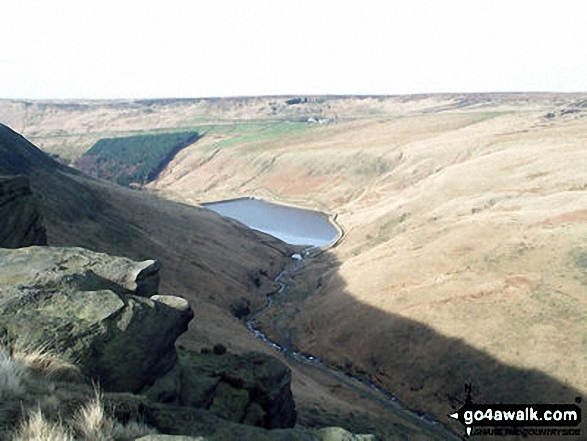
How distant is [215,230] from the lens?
346 feet

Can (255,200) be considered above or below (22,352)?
below

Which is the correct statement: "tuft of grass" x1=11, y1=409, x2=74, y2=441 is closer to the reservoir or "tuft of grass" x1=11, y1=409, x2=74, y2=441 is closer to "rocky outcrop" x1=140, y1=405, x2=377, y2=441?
"rocky outcrop" x1=140, y1=405, x2=377, y2=441

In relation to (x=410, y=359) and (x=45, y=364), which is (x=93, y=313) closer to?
(x=45, y=364)

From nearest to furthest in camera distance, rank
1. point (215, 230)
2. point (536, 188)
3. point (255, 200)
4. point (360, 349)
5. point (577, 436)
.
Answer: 1. point (577, 436)
2. point (360, 349)
3. point (536, 188)
4. point (215, 230)
5. point (255, 200)

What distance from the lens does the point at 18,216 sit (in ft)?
101

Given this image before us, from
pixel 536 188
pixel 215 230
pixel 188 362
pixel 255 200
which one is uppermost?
pixel 188 362

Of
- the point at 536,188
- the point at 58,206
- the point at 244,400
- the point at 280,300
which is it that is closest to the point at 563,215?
the point at 536,188

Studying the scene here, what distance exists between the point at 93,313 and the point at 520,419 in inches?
1549

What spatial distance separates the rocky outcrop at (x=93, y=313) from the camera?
49.7ft

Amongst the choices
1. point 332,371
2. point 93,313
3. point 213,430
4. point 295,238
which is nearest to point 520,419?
point 332,371

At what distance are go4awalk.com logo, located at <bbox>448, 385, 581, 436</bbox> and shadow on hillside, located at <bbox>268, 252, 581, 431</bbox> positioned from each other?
636 millimetres

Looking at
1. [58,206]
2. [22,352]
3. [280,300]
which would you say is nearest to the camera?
[22,352]

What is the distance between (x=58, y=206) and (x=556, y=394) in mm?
60759

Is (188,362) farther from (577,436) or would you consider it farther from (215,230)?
(215,230)
